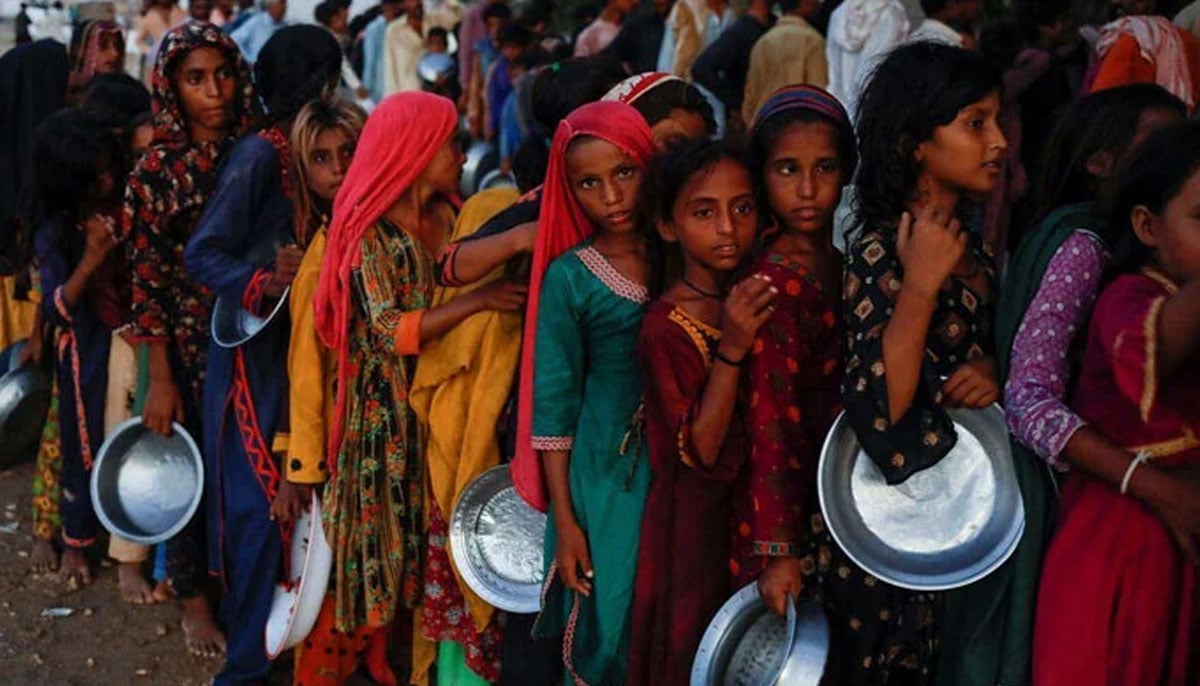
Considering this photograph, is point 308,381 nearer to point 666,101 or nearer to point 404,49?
point 666,101

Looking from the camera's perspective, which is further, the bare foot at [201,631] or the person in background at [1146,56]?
the person in background at [1146,56]

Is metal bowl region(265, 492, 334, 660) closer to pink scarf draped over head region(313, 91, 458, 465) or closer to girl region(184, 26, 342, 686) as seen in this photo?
girl region(184, 26, 342, 686)

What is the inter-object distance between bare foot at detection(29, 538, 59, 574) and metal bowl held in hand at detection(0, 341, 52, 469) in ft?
1.44

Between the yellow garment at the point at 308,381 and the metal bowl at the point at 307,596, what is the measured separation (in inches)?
4.8

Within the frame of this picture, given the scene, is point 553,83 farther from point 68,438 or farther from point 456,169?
point 68,438

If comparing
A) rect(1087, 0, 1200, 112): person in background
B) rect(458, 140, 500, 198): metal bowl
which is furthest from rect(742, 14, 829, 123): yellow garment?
rect(458, 140, 500, 198): metal bowl

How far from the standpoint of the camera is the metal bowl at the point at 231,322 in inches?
146

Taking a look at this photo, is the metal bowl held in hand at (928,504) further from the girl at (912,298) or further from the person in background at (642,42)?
the person in background at (642,42)

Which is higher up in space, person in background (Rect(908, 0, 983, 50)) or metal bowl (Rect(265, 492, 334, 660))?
person in background (Rect(908, 0, 983, 50))

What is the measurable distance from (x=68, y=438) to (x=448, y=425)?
86.9 inches

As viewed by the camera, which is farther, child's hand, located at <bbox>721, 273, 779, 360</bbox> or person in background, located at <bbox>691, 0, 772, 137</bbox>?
person in background, located at <bbox>691, 0, 772, 137</bbox>

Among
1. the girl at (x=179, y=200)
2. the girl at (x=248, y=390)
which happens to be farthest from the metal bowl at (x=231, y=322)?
the girl at (x=179, y=200)

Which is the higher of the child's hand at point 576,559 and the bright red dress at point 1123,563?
the bright red dress at point 1123,563

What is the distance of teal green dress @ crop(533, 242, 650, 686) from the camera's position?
110 inches
